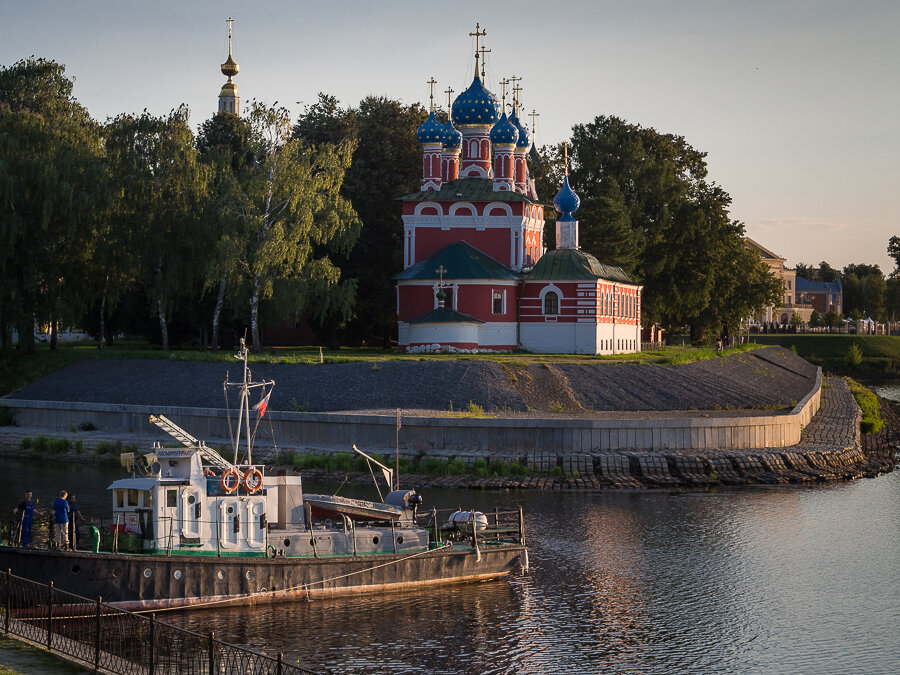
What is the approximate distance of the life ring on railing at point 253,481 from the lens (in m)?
28.5

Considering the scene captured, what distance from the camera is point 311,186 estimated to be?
67125mm

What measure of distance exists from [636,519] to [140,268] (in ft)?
124

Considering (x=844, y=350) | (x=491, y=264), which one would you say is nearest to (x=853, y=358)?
(x=844, y=350)

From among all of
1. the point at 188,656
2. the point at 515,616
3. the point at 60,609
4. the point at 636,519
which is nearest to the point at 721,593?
the point at 515,616

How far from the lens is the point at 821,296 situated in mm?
197750

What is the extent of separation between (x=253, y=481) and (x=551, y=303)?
4785 cm

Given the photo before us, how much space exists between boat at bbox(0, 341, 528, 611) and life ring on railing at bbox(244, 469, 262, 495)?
25mm

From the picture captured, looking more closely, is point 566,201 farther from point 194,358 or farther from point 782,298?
point 782,298

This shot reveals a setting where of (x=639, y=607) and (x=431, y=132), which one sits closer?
(x=639, y=607)

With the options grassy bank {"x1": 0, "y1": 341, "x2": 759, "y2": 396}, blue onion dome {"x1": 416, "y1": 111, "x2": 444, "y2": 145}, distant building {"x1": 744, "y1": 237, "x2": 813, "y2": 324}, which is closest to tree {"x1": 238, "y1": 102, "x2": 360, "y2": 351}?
grassy bank {"x1": 0, "y1": 341, "x2": 759, "y2": 396}

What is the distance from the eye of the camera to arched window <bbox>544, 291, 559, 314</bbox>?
245 ft

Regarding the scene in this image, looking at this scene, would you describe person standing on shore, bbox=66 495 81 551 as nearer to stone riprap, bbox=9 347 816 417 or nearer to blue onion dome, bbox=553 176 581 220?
stone riprap, bbox=9 347 816 417

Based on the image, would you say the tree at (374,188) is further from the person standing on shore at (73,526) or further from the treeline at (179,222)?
the person standing on shore at (73,526)

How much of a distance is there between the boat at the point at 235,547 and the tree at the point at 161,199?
38.6 meters
